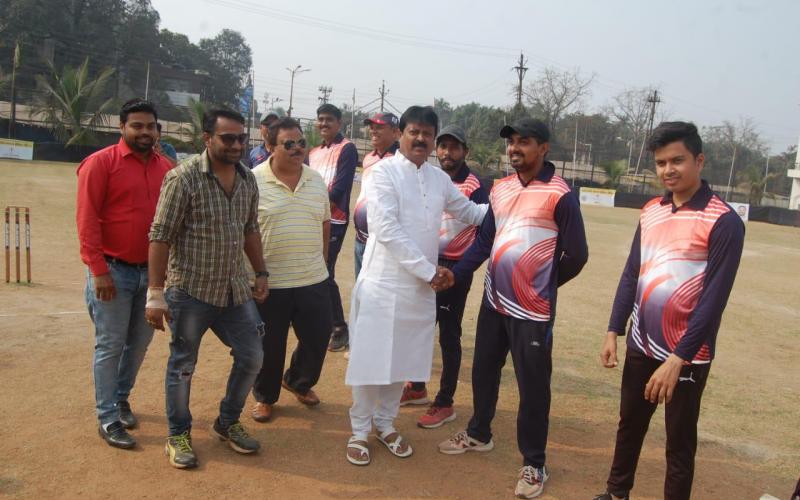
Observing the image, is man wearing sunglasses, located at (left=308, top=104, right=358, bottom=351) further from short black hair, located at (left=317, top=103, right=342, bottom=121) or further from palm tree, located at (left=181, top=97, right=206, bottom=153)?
palm tree, located at (left=181, top=97, right=206, bottom=153)

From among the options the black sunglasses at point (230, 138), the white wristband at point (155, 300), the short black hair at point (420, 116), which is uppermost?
the short black hair at point (420, 116)

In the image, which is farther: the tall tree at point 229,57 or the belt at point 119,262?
the tall tree at point 229,57

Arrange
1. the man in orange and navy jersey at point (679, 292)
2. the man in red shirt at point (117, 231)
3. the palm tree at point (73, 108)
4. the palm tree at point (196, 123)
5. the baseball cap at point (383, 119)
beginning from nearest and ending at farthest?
the man in orange and navy jersey at point (679, 292)
the man in red shirt at point (117, 231)
the baseball cap at point (383, 119)
the palm tree at point (73, 108)
the palm tree at point (196, 123)

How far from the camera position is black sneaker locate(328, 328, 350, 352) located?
6277 millimetres

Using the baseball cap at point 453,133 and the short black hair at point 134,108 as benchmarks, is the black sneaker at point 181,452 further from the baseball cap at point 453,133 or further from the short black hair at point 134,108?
the baseball cap at point 453,133

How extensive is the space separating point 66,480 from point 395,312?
6.68 feet

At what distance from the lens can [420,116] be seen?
4.11 metres

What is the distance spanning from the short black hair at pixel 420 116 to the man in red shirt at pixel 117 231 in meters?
1.59

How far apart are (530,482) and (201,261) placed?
7.45 feet

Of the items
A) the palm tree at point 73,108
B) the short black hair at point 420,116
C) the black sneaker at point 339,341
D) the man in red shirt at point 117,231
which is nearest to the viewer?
the man in red shirt at point 117,231

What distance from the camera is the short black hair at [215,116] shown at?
3758 mm

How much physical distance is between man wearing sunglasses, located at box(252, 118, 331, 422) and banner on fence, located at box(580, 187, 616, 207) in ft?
109

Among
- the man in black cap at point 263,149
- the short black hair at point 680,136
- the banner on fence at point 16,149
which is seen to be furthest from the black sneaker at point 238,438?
the banner on fence at point 16,149

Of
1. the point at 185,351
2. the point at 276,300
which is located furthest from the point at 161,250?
the point at 276,300
